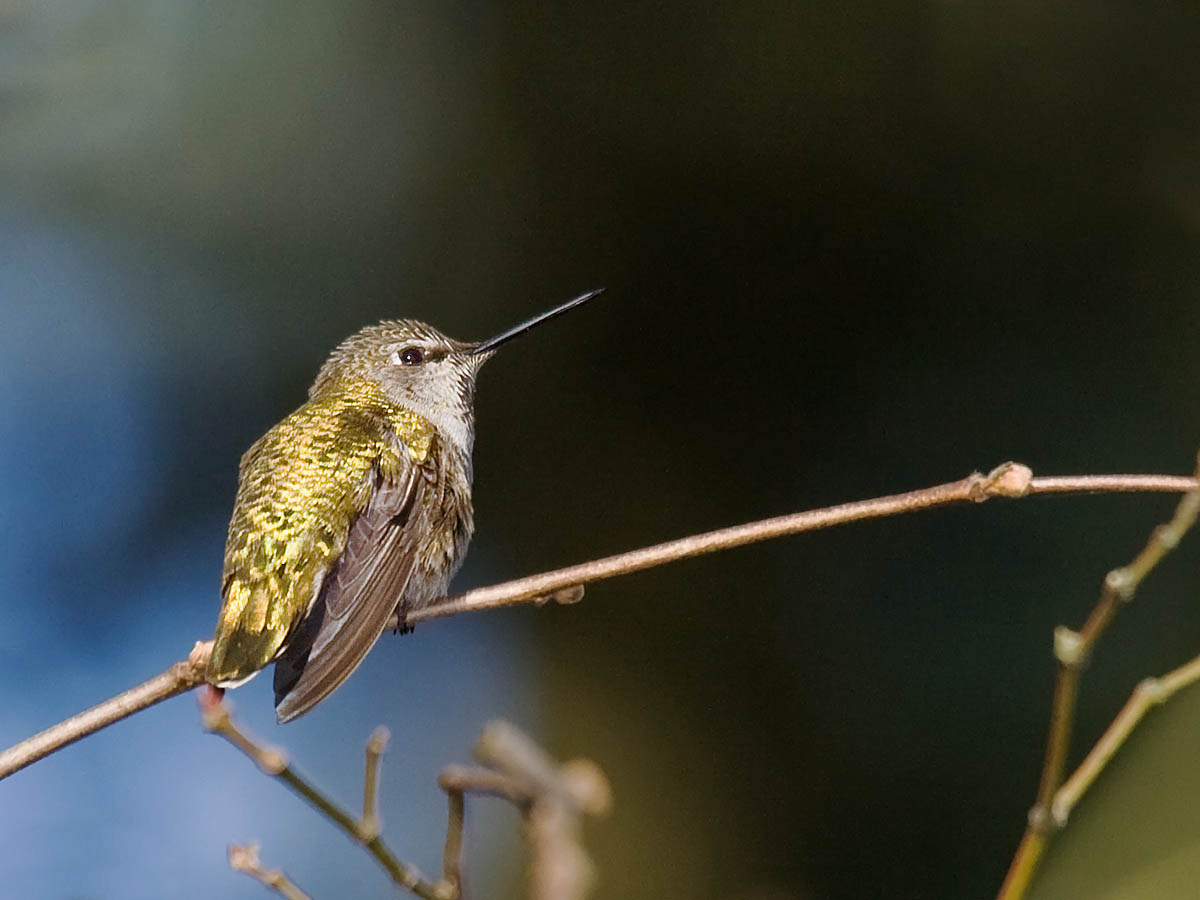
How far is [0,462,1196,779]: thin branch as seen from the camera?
43.7 inches

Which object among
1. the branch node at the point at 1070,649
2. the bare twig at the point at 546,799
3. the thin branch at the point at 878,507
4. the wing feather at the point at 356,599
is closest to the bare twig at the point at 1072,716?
the branch node at the point at 1070,649

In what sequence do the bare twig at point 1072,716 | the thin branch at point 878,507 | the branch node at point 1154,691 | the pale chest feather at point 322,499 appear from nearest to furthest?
the bare twig at point 1072,716 → the branch node at point 1154,691 → the thin branch at point 878,507 → the pale chest feather at point 322,499

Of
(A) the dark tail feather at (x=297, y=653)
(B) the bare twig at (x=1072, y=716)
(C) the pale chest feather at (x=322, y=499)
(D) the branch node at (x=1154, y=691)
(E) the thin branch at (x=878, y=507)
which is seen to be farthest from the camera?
(C) the pale chest feather at (x=322, y=499)

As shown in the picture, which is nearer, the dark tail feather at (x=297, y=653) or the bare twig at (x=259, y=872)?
the bare twig at (x=259, y=872)

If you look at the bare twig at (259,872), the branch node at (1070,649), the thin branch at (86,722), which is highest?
the thin branch at (86,722)

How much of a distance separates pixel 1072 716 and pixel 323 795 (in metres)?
0.55

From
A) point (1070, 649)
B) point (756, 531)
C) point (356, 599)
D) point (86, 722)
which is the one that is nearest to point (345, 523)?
point (356, 599)

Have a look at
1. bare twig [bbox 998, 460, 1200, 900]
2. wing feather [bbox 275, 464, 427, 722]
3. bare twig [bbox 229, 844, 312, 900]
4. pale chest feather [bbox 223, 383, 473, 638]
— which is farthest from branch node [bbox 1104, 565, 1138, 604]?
pale chest feather [bbox 223, 383, 473, 638]

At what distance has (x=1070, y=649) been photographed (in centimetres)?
88

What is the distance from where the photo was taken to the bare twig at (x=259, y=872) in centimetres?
93

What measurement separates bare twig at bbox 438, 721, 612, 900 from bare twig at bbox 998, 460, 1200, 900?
0.31m

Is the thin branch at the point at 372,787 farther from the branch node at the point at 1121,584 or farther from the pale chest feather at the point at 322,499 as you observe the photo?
the pale chest feather at the point at 322,499

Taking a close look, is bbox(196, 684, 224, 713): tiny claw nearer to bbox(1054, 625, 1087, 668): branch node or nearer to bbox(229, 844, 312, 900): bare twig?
bbox(229, 844, 312, 900): bare twig

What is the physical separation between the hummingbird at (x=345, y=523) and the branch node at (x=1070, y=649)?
942mm
